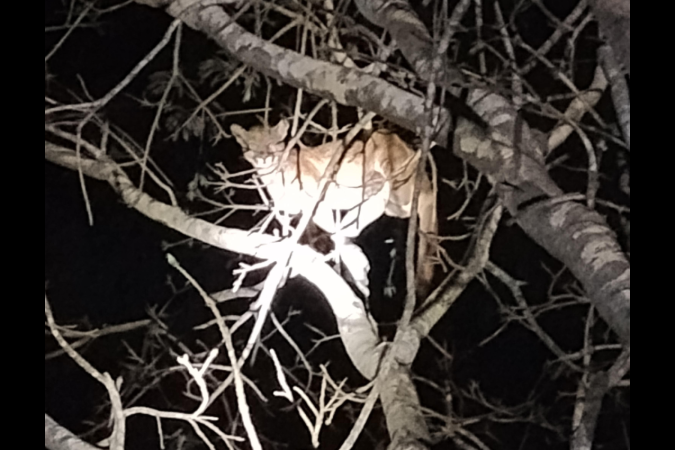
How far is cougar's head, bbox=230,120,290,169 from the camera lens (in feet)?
3.53

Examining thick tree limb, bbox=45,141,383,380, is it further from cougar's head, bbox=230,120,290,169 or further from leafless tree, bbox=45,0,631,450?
cougar's head, bbox=230,120,290,169

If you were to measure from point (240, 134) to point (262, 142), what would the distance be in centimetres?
4

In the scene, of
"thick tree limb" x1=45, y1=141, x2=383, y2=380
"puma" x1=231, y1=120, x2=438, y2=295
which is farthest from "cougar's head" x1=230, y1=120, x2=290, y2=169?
"thick tree limb" x1=45, y1=141, x2=383, y2=380

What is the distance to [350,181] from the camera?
1.06 metres

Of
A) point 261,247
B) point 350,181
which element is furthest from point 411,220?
point 261,247

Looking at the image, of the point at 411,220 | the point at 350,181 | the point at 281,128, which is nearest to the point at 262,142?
the point at 281,128

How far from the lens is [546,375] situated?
1009 mm

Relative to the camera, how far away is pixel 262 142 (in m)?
1.08

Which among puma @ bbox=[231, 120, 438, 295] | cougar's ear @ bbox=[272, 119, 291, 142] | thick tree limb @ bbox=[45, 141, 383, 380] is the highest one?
cougar's ear @ bbox=[272, 119, 291, 142]

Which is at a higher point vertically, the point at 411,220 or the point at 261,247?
the point at 411,220

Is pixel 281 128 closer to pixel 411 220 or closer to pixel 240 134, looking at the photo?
pixel 240 134

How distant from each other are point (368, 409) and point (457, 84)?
519 mm
